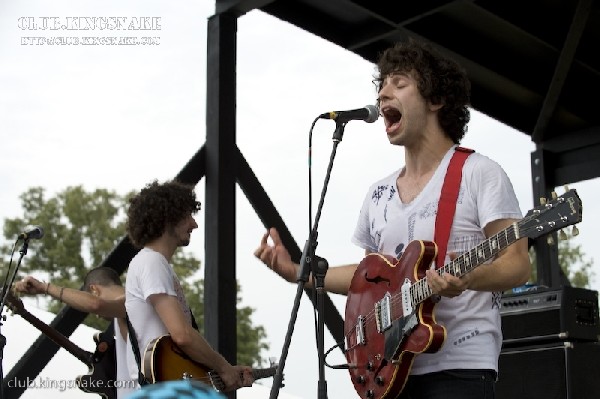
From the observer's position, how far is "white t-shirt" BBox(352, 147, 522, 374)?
2822 mm

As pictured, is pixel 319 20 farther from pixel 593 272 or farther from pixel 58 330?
pixel 593 272

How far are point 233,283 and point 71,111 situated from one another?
10276 mm

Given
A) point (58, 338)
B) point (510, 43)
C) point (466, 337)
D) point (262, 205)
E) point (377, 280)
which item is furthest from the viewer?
point (510, 43)

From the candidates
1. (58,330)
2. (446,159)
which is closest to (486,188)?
(446,159)

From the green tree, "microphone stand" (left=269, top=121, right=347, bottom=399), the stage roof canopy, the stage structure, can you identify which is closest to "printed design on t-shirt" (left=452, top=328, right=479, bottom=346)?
"microphone stand" (left=269, top=121, right=347, bottom=399)

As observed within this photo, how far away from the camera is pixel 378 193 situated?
332 centimetres

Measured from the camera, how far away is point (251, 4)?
5.92m

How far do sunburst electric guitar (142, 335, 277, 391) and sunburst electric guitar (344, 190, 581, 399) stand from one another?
122 cm

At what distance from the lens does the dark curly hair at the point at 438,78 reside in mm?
3299

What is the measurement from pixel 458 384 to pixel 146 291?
1.89 meters

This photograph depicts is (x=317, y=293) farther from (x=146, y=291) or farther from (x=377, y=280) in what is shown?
(x=146, y=291)

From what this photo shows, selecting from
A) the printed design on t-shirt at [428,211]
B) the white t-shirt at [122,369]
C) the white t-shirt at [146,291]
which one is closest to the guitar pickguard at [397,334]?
the printed design on t-shirt at [428,211]

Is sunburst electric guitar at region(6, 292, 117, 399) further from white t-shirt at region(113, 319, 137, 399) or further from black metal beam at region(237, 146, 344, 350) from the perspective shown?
black metal beam at region(237, 146, 344, 350)

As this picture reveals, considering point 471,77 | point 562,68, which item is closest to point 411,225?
point 562,68
